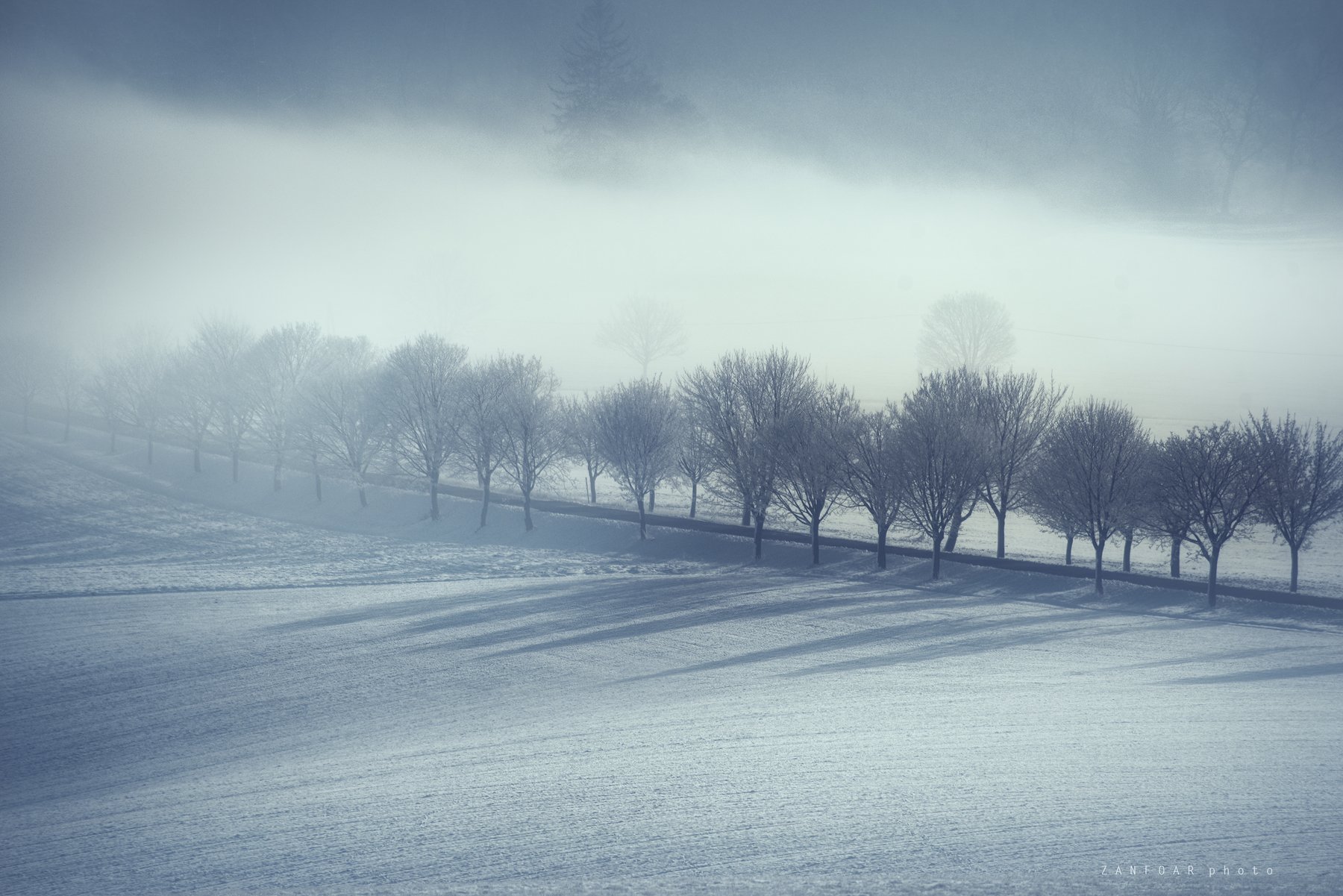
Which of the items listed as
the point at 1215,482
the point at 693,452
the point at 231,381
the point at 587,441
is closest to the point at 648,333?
the point at 587,441

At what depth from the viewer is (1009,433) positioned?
185ft

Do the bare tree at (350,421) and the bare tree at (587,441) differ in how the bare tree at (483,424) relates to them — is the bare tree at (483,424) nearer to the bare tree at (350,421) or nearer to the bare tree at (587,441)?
the bare tree at (587,441)

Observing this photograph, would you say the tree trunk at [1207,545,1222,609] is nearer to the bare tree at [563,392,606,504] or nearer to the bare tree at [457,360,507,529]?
the bare tree at [563,392,606,504]

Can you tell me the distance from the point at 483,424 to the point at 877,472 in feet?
103

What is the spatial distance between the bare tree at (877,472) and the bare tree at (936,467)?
0.45 meters

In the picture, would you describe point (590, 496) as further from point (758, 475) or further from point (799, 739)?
point (799, 739)

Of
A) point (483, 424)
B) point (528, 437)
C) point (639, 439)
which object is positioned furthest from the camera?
point (483, 424)

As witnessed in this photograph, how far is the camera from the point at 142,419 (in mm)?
87438

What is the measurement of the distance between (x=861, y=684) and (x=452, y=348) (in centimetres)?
5862

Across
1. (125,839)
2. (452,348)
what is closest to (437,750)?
(125,839)

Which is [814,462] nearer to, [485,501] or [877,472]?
[877,472]

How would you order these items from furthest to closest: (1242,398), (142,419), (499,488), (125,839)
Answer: (1242,398) → (142,419) → (499,488) → (125,839)

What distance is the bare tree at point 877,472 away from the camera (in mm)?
48500

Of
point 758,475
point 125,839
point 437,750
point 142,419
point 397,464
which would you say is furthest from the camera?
point 142,419
